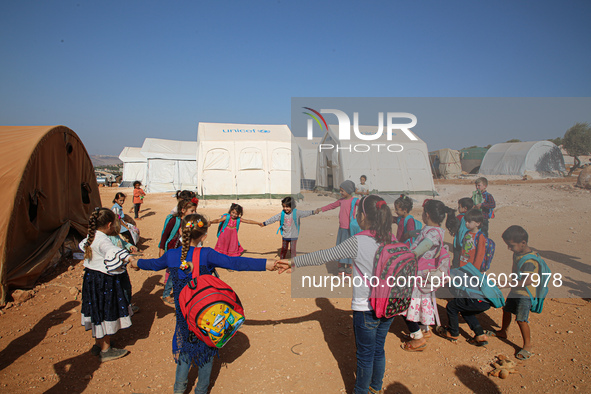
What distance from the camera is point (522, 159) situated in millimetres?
5461

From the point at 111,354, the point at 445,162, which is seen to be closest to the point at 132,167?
the point at 111,354

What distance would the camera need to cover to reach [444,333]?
157 inches

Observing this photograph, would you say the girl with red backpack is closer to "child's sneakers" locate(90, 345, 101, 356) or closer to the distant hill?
"child's sneakers" locate(90, 345, 101, 356)

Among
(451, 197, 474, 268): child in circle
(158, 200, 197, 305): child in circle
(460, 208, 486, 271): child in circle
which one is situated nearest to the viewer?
(460, 208, 486, 271): child in circle

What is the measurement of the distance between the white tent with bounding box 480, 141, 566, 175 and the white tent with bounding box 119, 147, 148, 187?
25542 millimetres

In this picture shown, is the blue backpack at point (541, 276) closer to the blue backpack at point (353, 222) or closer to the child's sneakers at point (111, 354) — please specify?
the blue backpack at point (353, 222)

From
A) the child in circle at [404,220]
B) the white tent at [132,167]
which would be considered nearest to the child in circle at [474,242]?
the child in circle at [404,220]

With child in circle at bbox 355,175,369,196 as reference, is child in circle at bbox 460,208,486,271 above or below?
below

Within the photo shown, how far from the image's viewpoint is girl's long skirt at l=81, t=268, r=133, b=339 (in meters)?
3.30

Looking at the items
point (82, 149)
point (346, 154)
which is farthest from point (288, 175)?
point (82, 149)

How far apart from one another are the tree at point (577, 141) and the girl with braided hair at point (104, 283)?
6059 millimetres

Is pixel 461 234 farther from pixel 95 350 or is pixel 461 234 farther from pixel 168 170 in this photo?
pixel 168 170

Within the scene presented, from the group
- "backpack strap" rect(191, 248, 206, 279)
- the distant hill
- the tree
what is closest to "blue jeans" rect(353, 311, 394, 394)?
"backpack strap" rect(191, 248, 206, 279)

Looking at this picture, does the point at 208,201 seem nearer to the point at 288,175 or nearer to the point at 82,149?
the point at 288,175
